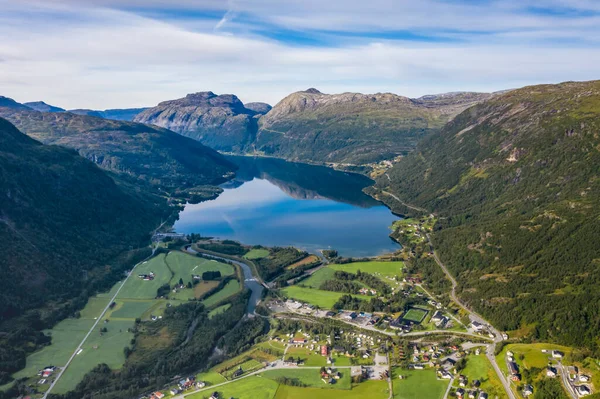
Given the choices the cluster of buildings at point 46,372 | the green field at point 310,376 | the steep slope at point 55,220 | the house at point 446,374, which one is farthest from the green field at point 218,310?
the house at point 446,374

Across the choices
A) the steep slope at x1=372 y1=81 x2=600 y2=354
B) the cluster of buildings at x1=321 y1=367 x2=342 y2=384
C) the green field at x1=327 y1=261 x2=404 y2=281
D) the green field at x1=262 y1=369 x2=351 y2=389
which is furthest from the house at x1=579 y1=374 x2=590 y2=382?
the green field at x1=327 y1=261 x2=404 y2=281

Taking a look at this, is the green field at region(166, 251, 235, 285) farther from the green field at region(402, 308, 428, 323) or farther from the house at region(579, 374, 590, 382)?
the house at region(579, 374, 590, 382)

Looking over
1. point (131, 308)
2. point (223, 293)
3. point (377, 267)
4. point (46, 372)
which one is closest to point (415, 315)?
point (377, 267)

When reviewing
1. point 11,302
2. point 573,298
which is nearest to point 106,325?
point 11,302

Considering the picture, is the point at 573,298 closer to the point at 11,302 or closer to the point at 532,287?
the point at 532,287

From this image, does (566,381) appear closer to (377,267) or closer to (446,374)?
(446,374)

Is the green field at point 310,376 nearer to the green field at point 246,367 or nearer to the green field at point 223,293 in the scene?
the green field at point 246,367
